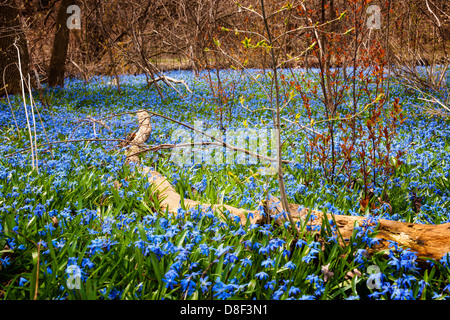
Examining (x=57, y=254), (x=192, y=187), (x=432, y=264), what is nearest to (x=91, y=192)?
(x=192, y=187)

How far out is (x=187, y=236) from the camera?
238cm

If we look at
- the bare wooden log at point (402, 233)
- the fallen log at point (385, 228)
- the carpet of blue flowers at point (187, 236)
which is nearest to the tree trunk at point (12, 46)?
the carpet of blue flowers at point (187, 236)

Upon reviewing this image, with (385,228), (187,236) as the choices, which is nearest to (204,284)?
(187,236)

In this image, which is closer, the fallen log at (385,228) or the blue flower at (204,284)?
the blue flower at (204,284)

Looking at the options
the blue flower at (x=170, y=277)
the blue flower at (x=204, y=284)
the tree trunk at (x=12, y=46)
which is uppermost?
the tree trunk at (x=12, y=46)

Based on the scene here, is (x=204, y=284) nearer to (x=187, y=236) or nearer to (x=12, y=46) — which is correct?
(x=187, y=236)

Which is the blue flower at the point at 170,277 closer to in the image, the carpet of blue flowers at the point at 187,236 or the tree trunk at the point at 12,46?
the carpet of blue flowers at the point at 187,236

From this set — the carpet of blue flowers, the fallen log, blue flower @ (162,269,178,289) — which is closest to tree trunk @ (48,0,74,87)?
the carpet of blue flowers

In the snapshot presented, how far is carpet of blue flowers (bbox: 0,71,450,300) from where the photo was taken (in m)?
1.94

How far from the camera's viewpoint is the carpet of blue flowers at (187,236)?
1937 millimetres

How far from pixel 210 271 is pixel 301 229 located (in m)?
0.78

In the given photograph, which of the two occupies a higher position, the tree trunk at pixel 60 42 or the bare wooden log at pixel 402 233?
the tree trunk at pixel 60 42

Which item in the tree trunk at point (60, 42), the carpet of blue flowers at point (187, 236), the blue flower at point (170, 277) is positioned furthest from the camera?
Answer: the tree trunk at point (60, 42)

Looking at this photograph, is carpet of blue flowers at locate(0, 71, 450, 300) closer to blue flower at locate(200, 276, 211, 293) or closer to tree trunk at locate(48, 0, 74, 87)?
blue flower at locate(200, 276, 211, 293)
